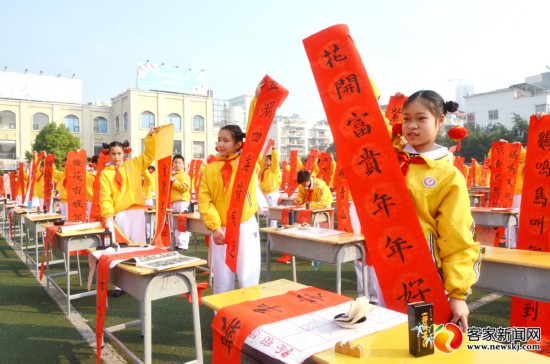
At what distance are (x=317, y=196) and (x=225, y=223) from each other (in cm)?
407

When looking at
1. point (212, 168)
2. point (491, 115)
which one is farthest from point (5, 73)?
point (491, 115)

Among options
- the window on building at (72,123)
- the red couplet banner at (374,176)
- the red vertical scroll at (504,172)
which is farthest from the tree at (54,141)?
the red couplet banner at (374,176)

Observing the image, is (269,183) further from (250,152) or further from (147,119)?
(147,119)

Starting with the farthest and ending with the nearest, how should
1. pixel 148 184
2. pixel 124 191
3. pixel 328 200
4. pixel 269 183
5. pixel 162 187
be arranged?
pixel 269 183
pixel 148 184
pixel 328 200
pixel 124 191
pixel 162 187

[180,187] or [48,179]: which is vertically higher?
[48,179]

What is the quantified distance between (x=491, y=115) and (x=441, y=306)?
189ft

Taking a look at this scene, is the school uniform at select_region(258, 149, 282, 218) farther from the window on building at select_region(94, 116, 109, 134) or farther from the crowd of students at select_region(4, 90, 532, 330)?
the window on building at select_region(94, 116, 109, 134)

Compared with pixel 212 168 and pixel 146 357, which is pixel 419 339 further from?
pixel 212 168

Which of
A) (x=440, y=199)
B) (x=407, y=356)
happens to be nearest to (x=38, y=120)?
(x=440, y=199)

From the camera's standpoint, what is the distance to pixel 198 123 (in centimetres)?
4712

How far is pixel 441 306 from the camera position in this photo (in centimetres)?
191

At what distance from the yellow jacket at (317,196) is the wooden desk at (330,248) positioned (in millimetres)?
2582

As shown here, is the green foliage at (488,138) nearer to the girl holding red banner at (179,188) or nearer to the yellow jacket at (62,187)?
the girl holding red banner at (179,188)

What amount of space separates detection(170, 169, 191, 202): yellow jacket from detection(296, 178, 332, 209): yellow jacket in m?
2.79
